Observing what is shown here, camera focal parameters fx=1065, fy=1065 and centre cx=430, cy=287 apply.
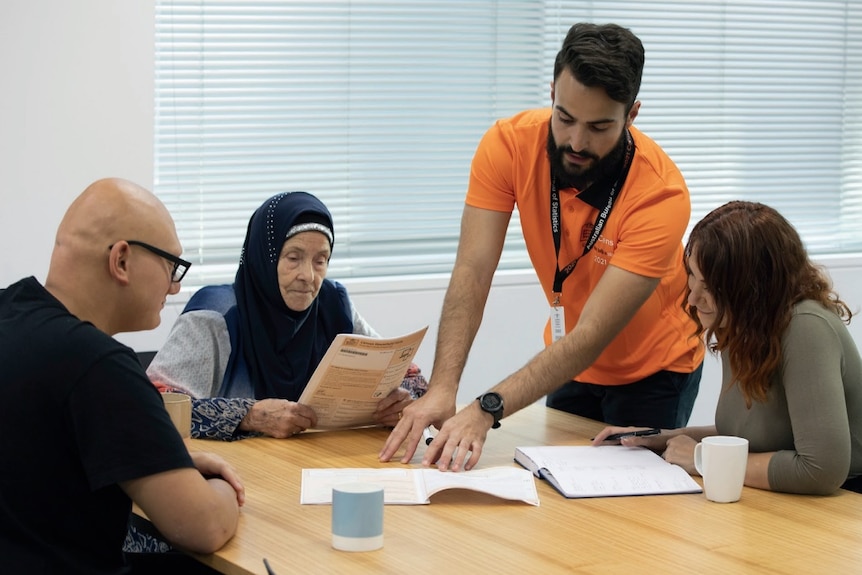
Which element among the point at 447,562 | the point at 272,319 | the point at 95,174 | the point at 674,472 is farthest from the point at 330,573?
the point at 95,174

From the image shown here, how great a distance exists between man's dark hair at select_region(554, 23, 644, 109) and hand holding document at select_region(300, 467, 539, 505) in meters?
0.96

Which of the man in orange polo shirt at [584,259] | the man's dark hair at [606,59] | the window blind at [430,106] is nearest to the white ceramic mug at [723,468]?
the man in orange polo shirt at [584,259]

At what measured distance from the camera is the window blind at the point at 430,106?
166 inches

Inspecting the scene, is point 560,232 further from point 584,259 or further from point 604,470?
point 604,470

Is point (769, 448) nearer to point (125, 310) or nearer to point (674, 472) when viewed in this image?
point (674, 472)

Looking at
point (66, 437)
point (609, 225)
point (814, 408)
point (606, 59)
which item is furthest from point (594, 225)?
point (66, 437)

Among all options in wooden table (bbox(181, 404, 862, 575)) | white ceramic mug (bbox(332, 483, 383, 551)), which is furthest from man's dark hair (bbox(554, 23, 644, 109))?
white ceramic mug (bbox(332, 483, 383, 551))

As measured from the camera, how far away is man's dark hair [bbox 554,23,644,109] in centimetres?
256

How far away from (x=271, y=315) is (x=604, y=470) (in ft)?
3.46

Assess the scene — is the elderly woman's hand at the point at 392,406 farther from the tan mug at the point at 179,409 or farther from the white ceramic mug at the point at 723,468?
the white ceramic mug at the point at 723,468

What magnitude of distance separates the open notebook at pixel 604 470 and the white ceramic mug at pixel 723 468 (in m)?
0.08

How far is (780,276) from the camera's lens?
2.22 metres

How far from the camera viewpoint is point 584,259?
2.90 metres

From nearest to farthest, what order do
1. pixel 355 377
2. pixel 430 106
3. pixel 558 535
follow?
1. pixel 558 535
2. pixel 355 377
3. pixel 430 106
